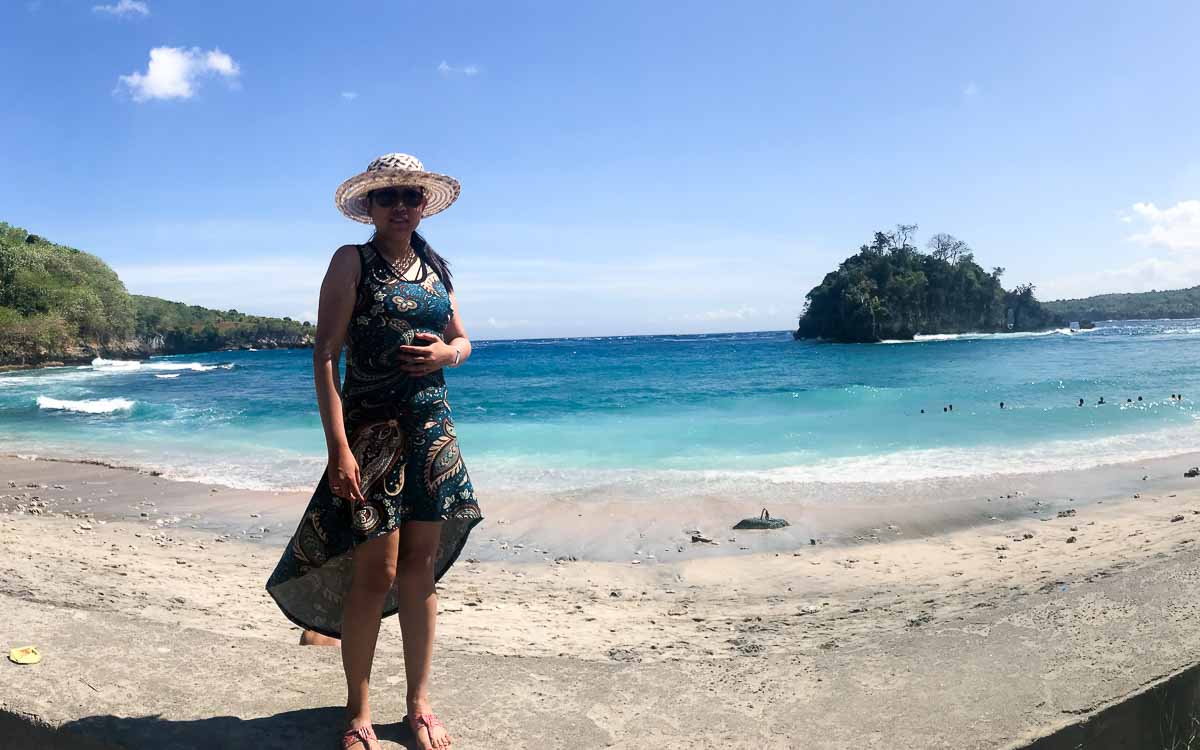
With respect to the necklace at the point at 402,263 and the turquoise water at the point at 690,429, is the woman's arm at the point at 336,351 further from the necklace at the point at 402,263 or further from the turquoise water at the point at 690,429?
the turquoise water at the point at 690,429

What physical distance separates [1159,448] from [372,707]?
15.5 meters

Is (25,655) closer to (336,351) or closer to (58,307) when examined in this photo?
(336,351)

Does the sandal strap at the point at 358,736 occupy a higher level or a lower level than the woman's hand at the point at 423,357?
lower

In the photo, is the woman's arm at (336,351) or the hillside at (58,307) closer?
the woman's arm at (336,351)

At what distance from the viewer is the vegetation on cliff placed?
87.5 m

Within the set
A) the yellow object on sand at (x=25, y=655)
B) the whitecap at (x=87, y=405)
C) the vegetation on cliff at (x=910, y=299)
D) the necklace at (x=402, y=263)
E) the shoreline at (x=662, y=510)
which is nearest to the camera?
the necklace at (x=402, y=263)

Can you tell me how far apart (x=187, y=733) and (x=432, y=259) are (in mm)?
1621

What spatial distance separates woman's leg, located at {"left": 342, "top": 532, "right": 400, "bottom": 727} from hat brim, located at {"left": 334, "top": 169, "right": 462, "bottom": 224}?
3.58 feet

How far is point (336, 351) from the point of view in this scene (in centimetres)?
229

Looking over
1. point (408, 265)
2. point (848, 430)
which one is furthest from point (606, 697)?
point (848, 430)

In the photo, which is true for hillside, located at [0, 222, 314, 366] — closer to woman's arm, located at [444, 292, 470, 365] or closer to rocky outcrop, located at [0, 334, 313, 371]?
rocky outcrop, located at [0, 334, 313, 371]

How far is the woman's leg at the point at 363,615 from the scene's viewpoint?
2277mm

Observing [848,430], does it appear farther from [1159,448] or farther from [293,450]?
[293,450]

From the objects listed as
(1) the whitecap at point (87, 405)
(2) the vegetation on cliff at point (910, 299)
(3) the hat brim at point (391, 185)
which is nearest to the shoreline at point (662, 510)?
(3) the hat brim at point (391, 185)
